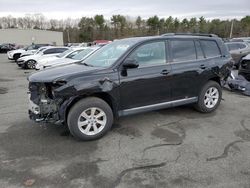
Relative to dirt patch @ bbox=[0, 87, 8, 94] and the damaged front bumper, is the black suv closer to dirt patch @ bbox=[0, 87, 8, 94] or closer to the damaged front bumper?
the damaged front bumper

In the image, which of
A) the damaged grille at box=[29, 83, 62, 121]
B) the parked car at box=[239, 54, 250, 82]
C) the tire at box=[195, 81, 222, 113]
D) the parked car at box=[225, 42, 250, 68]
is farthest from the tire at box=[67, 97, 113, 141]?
the parked car at box=[225, 42, 250, 68]

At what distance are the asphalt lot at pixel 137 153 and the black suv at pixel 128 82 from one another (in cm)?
41

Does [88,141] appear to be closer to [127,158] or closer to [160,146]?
[127,158]

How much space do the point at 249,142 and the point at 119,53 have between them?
2812 millimetres

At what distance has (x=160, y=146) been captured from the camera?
4266mm

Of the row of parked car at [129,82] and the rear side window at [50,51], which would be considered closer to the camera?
the row of parked car at [129,82]

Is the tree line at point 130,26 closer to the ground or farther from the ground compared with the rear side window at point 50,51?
farther from the ground

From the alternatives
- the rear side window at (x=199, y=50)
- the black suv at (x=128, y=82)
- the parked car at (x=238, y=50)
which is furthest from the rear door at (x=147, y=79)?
the parked car at (x=238, y=50)

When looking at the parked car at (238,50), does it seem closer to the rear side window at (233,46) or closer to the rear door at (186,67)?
the rear side window at (233,46)

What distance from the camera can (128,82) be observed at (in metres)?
4.68

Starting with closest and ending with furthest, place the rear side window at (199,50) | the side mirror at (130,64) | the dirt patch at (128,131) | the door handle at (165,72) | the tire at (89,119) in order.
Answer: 1. the tire at (89,119)
2. the side mirror at (130,64)
3. the dirt patch at (128,131)
4. the door handle at (165,72)
5. the rear side window at (199,50)

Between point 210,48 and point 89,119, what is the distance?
11.0 ft

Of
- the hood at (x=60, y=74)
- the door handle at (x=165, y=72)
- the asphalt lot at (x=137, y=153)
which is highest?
the hood at (x=60, y=74)

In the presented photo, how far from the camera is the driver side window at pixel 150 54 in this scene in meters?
4.86
